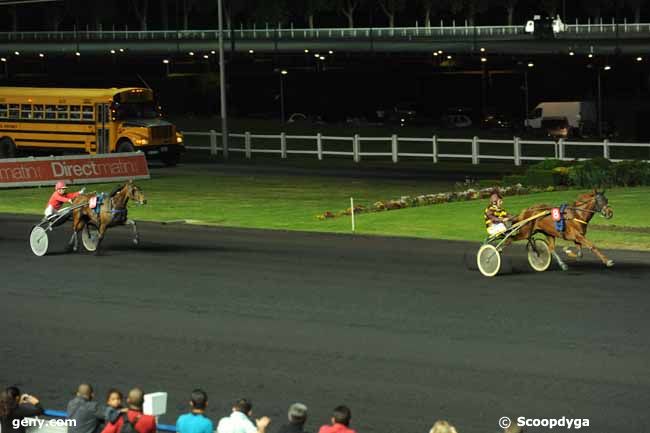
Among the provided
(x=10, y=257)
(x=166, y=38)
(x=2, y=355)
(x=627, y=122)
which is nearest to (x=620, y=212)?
(x=10, y=257)

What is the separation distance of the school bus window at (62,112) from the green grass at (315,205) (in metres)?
5.70

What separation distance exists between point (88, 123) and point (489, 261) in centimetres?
2877

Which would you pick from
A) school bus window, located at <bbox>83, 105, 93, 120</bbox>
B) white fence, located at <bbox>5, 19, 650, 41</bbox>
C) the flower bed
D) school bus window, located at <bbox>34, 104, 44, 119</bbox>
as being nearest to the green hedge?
Answer: the flower bed

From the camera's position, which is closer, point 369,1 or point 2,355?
point 2,355

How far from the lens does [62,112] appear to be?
4869 cm

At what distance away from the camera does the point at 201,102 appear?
9850 centimetres

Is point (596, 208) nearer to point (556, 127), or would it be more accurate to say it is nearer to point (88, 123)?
point (88, 123)

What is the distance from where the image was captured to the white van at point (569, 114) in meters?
71.8

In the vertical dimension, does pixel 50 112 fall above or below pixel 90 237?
above

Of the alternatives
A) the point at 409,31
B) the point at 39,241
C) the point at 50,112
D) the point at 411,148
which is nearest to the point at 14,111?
the point at 50,112

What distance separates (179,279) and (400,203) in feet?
36.2

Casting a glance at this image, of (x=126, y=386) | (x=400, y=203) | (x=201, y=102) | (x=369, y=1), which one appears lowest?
(x=126, y=386)

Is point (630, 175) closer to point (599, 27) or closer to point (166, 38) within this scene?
point (599, 27)

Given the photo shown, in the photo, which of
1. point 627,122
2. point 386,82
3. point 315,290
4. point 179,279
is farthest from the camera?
point 386,82
